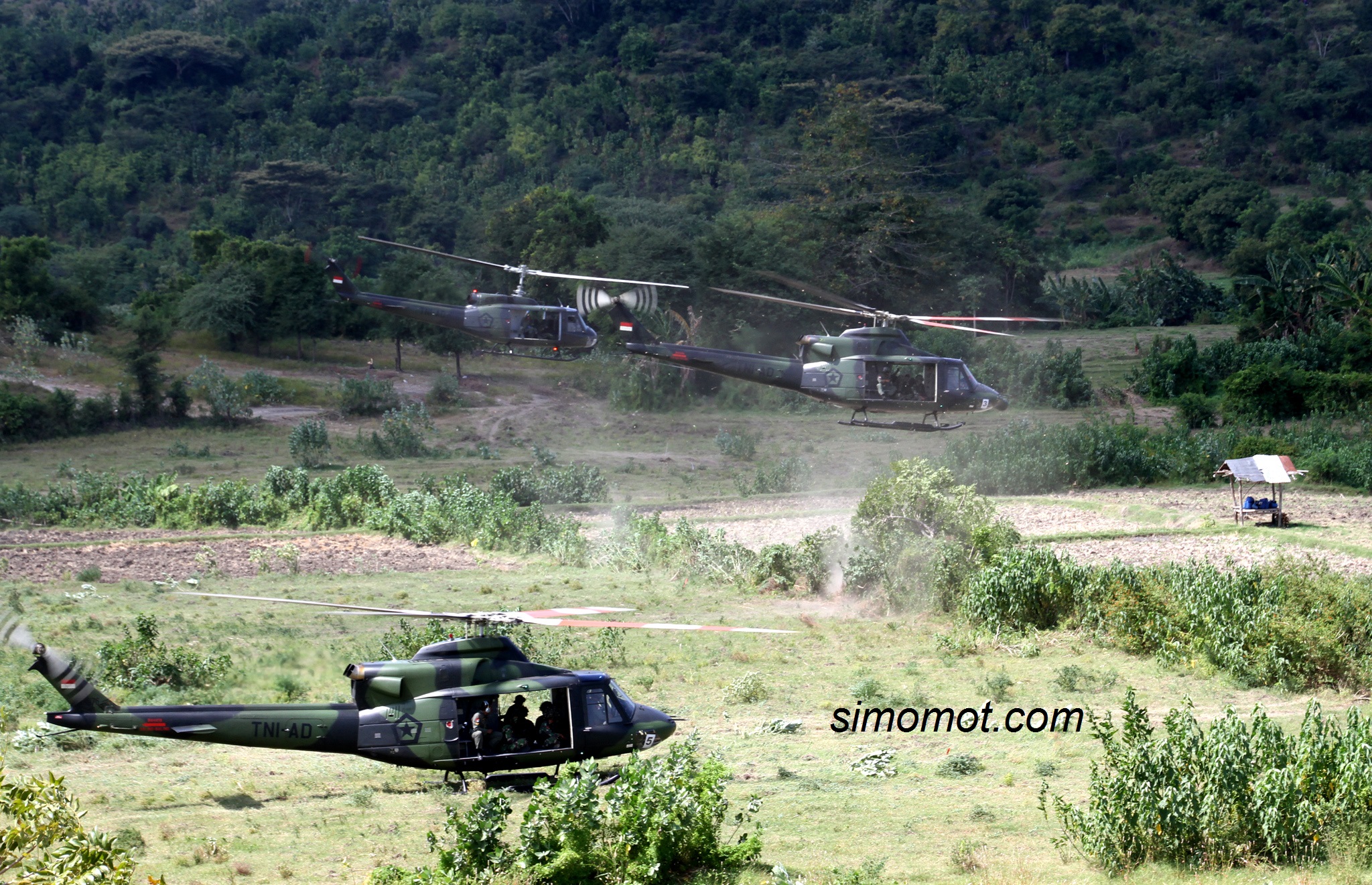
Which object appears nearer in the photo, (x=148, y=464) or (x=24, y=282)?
(x=148, y=464)

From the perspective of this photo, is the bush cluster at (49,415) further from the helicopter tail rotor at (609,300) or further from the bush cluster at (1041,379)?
the bush cluster at (1041,379)

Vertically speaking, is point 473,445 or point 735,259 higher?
point 735,259

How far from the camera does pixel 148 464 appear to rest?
35188 millimetres

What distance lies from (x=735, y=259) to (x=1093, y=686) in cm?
3491

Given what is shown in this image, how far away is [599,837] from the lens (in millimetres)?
9586

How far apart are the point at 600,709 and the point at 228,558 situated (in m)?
15.6

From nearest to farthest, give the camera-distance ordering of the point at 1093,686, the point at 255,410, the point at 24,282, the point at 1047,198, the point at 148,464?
the point at 1093,686
the point at 148,464
the point at 255,410
the point at 24,282
the point at 1047,198

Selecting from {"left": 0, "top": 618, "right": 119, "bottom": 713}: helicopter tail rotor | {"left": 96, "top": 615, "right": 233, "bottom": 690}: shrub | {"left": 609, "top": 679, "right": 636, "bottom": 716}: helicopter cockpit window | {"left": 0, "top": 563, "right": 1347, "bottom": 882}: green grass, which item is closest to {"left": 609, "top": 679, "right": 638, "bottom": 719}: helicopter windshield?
{"left": 609, "top": 679, "right": 636, "bottom": 716}: helicopter cockpit window

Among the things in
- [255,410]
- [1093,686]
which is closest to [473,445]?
[255,410]

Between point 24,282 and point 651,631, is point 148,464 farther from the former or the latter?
point 651,631

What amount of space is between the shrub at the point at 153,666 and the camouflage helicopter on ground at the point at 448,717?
4.64 m

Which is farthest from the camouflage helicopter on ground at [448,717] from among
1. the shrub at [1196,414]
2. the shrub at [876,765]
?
the shrub at [1196,414]

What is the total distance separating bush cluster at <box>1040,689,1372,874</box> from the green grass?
278 mm

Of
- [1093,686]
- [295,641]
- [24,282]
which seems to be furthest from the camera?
[24,282]
